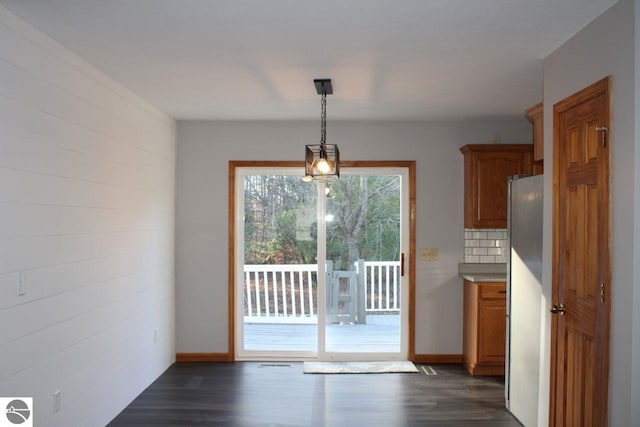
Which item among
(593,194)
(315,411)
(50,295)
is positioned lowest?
(315,411)

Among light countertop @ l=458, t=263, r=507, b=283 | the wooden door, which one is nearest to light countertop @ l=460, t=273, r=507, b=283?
light countertop @ l=458, t=263, r=507, b=283

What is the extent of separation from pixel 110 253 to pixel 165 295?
1.46 meters

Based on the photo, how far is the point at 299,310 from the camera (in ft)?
18.3

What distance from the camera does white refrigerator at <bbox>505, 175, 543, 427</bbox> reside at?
3516 millimetres

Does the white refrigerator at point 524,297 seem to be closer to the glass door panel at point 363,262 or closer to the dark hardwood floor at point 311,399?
the dark hardwood floor at point 311,399

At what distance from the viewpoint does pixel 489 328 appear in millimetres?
4941

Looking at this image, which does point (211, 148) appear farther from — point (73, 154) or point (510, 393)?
point (510, 393)

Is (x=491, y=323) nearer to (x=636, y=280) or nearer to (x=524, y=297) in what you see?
(x=524, y=297)

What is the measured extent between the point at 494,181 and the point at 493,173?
0.08 meters

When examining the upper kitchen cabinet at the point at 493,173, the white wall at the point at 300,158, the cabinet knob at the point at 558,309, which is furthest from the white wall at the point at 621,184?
the white wall at the point at 300,158

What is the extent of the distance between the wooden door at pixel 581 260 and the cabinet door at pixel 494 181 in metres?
2.05

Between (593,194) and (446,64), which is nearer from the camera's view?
(593,194)

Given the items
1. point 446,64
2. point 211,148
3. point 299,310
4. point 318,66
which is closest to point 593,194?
point 446,64

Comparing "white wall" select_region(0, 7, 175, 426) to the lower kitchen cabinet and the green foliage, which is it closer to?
the green foliage
